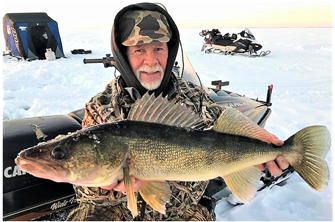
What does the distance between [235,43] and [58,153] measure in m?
15.0

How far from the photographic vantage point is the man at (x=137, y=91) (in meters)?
2.19

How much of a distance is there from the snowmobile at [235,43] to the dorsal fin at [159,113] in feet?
46.1

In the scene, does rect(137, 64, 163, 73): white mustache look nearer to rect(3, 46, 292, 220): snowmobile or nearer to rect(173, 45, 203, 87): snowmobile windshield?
rect(3, 46, 292, 220): snowmobile

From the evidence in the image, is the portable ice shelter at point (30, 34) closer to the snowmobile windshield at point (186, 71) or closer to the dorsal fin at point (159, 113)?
the snowmobile windshield at point (186, 71)

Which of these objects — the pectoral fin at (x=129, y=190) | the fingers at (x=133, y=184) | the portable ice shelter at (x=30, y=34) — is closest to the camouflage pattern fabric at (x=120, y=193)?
the fingers at (x=133, y=184)

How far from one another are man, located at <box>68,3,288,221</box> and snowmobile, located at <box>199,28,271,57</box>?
43.9ft

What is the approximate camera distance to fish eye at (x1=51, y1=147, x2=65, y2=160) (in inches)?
59.0

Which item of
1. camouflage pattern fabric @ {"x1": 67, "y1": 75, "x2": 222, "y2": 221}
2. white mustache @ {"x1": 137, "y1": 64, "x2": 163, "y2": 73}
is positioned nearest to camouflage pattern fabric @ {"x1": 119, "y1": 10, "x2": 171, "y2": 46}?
white mustache @ {"x1": 137, "y1": 64, "x2": 163, "y2": 73}

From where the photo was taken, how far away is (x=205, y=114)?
2.36 m

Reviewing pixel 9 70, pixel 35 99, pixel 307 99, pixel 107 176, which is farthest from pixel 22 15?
pixel 107 176

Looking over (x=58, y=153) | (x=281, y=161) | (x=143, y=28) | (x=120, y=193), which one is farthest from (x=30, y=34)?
(x=281, y=161)

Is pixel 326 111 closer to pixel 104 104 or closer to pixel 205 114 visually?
pixel 205 114

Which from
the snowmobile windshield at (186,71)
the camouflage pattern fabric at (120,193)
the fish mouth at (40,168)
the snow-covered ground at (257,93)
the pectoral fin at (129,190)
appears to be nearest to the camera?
the fish mouth at (40,168)

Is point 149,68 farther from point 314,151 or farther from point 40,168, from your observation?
point 314,151
